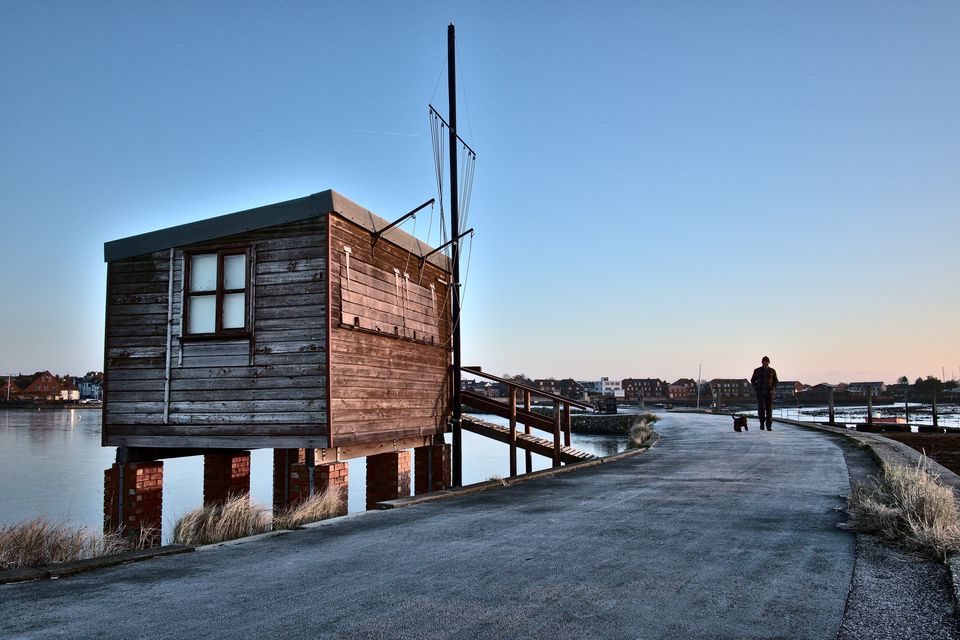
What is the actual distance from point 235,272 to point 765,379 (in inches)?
555

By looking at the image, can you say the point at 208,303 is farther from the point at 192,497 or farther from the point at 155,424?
the point at 192,497

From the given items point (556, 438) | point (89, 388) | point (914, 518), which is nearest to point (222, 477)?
point (556, 438)

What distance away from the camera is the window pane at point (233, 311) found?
12.2 metres

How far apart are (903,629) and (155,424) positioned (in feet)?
38.8

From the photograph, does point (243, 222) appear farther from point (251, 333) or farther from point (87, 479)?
point (87, 479)

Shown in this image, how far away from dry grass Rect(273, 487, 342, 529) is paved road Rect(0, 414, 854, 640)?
2.25ft

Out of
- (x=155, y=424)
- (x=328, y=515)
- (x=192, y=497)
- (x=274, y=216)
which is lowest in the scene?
(x=192, y=497)

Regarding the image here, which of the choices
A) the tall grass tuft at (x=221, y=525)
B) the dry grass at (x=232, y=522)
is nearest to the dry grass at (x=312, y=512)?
the dry grass at (x=232, y=522)

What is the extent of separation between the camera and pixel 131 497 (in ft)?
41.7

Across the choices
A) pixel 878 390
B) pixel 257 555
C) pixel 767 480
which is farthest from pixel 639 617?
pixel 878 390

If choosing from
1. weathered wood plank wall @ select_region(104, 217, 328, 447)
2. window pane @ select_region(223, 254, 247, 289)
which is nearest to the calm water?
weathered wood plank wall @ select_region(104, 217, 328, 447)

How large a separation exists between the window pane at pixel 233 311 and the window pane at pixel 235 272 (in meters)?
0.18

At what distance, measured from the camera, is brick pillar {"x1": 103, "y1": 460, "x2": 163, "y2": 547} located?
12.5 metres

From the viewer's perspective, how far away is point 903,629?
13.3 feet
